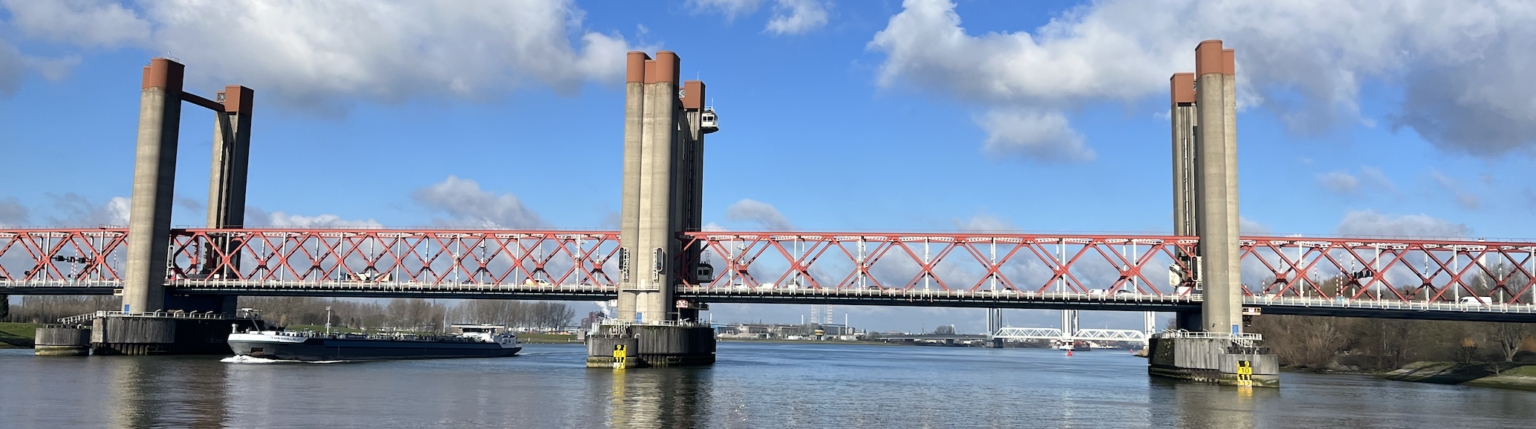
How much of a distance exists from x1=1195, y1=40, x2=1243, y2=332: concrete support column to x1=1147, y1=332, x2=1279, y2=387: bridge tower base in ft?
11.1

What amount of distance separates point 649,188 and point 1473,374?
69.7 m

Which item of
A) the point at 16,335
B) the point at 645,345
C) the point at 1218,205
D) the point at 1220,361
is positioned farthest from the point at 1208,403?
the point at 16,335

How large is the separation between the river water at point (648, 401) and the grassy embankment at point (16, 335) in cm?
5957

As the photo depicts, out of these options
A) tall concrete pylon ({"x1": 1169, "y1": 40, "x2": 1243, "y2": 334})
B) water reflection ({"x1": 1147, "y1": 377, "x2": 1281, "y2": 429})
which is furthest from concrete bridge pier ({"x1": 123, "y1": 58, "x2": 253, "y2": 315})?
tall concrete pylon ({"x1": 1169, "y1": 40, "x2": 1243, "y2": 334})

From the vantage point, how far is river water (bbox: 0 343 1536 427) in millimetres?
45500

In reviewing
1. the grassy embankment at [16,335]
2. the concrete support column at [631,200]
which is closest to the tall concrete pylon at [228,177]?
the grassy embankment at [16,335]

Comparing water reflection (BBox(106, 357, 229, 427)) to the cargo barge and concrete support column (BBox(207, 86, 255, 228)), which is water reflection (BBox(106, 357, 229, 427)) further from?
concrete support column (BBox(207, 86, 255, 228))

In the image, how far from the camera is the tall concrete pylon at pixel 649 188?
96438 millimetres

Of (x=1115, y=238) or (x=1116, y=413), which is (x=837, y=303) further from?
(x=1116, y=413)

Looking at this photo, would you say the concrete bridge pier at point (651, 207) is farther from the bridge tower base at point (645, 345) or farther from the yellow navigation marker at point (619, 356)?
the yellow navigation marker at point (619, 356)

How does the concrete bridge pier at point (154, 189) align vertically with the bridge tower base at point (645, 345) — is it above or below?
above

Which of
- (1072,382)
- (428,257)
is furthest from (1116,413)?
(428,257)

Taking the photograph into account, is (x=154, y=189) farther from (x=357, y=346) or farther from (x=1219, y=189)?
(x=1219, y=189)

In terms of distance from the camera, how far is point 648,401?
5569cm
